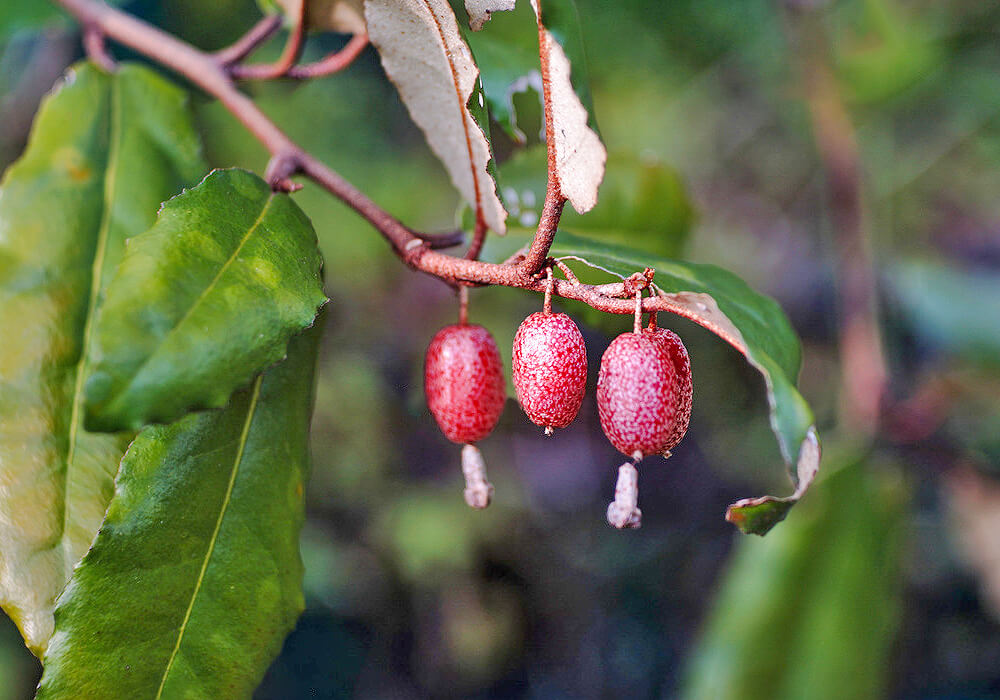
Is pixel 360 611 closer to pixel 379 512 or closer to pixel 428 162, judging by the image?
pixel 379 512

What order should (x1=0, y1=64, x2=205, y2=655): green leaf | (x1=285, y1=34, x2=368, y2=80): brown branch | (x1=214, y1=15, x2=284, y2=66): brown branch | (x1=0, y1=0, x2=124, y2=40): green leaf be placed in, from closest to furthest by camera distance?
(x1=0, y1=64, x2=205, y2=655): green leaf < (x1=285, y1=34, x2=368, y2=80): brown branch < (x1=214, y1=15, x2=284, y2=66): brown branch < (x1=0, y1=0, x2=124, y2=40): green leaf

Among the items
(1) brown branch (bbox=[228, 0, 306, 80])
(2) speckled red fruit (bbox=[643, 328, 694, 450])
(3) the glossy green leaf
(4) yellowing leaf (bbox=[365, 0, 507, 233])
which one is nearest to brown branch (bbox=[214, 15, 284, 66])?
(1) brown branch (bbox=[228, 0, 306, 80])

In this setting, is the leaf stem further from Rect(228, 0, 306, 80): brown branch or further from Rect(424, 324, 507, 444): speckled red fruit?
Rect(228, 0, 306, 80): brown branch

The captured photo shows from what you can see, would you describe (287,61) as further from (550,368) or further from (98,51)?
(550,368)

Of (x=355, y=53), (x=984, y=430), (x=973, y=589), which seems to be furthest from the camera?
(x=973, y=589)

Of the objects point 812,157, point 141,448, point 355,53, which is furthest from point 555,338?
point 812,157

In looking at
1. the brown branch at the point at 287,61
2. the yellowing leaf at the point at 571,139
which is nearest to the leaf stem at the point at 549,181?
the yellowing leaf at the point at 571,139
